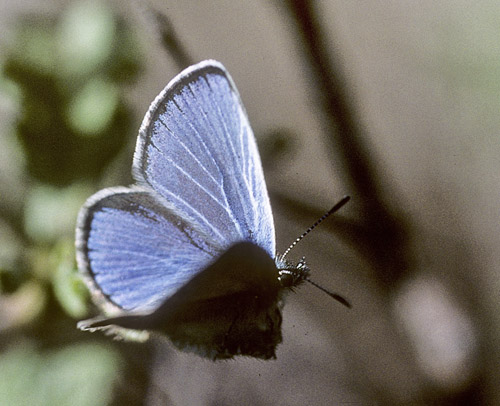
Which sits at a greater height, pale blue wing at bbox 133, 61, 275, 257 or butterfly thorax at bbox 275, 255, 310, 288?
pale blue wing at bbox 133, 61, 275, 257

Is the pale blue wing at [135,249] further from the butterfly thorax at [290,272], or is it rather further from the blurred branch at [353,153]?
the blurred branch at [353,153]

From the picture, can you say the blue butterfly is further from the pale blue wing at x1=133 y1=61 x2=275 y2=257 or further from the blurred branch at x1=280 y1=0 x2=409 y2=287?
the blurred branch at x1=280 y1=0 x2=409 y2=287

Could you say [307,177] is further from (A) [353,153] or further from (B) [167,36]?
(B) [167,36]

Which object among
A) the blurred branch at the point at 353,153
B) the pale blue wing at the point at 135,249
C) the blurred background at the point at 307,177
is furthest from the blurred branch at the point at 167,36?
the pale blue wing at the point at 135,249

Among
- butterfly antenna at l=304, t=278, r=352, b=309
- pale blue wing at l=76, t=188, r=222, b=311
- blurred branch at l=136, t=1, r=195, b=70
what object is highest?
blurred branch at l=136, t=1, r=195, b=70

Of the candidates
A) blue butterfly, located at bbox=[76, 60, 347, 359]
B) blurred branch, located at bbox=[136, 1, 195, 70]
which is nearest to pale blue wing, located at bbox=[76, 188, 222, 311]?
blue butterfly, located at bbox=[76, 60, 347, 359]

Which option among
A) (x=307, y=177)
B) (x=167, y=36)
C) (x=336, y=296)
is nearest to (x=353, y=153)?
(x=307, y=177)
